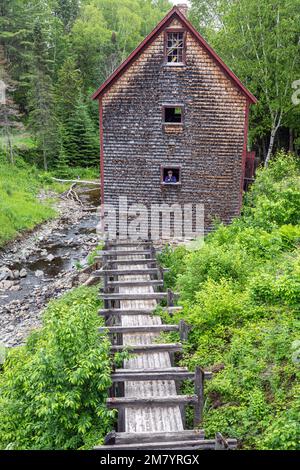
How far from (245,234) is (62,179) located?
96.8 ft

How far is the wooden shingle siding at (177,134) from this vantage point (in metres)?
18.0

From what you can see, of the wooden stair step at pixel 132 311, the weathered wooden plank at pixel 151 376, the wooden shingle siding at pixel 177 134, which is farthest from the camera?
the wooden shingle siding at pixel 177 134

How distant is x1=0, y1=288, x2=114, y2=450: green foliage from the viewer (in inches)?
333

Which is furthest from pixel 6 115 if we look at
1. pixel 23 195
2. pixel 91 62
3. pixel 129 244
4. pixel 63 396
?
pixel 63 396

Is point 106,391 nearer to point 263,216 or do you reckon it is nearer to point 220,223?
point 263,216

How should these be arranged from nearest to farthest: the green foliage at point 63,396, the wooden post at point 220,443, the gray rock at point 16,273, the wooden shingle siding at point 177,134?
the wooden post at point 220,443 → the green foliage at point 63,396 → the wooden shingle siding at point 177,134 → the gray rock at point 16,273

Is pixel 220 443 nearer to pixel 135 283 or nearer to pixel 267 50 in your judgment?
pixel 135 283

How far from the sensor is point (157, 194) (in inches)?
764

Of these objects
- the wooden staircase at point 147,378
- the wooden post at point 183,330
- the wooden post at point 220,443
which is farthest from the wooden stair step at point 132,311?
the wooden post at point 220,443

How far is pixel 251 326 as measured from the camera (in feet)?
34.8

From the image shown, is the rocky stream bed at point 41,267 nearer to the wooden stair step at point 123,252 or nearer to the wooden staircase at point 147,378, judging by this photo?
the wooden stair step at point 123,252

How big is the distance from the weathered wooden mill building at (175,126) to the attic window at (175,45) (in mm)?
37

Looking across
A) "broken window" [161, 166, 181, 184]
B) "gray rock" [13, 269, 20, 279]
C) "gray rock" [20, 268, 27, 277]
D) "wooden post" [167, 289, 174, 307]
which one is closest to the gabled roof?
"broken window" [161, 166, 181, 184]

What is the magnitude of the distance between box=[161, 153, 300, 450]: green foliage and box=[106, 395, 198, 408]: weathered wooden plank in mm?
609
